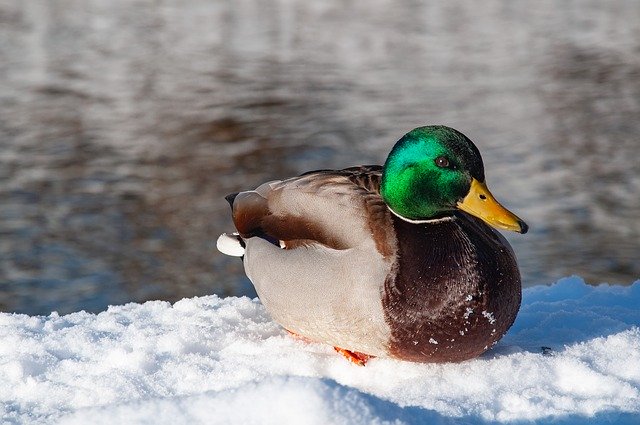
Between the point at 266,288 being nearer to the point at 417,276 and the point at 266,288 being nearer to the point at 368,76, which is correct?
the point at 417,276

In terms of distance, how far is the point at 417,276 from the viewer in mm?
3549

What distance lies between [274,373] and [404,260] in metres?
0.60

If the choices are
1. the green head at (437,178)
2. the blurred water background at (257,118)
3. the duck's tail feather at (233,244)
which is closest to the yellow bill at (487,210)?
the green head at (437,178)

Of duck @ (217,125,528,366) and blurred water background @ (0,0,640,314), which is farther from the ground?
duck @ (217,125,528,366)

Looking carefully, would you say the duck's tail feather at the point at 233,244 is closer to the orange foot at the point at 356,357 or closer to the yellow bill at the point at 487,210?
the orange foot at the point at 356,357

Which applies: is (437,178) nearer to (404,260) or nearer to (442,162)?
(442,162)

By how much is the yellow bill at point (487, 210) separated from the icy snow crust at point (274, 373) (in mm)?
482

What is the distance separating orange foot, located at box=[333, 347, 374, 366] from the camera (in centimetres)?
377

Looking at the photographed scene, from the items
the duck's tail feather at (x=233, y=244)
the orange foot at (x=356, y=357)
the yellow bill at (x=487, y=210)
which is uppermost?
the yellow bill at (x=487, y=210)

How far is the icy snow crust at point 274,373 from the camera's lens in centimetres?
273

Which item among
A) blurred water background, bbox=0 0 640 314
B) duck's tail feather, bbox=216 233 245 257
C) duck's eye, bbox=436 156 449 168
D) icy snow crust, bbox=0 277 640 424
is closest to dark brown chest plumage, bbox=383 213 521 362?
icy snow crust, bbox=0 277 640 424

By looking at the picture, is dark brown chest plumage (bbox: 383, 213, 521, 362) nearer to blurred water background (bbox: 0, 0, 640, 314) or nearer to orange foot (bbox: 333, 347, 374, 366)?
orange foot (bbox: 333, 347, 374, 366)

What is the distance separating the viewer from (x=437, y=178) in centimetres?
368

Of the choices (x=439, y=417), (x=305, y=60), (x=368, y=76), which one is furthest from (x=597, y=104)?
(x=439, y=417)
